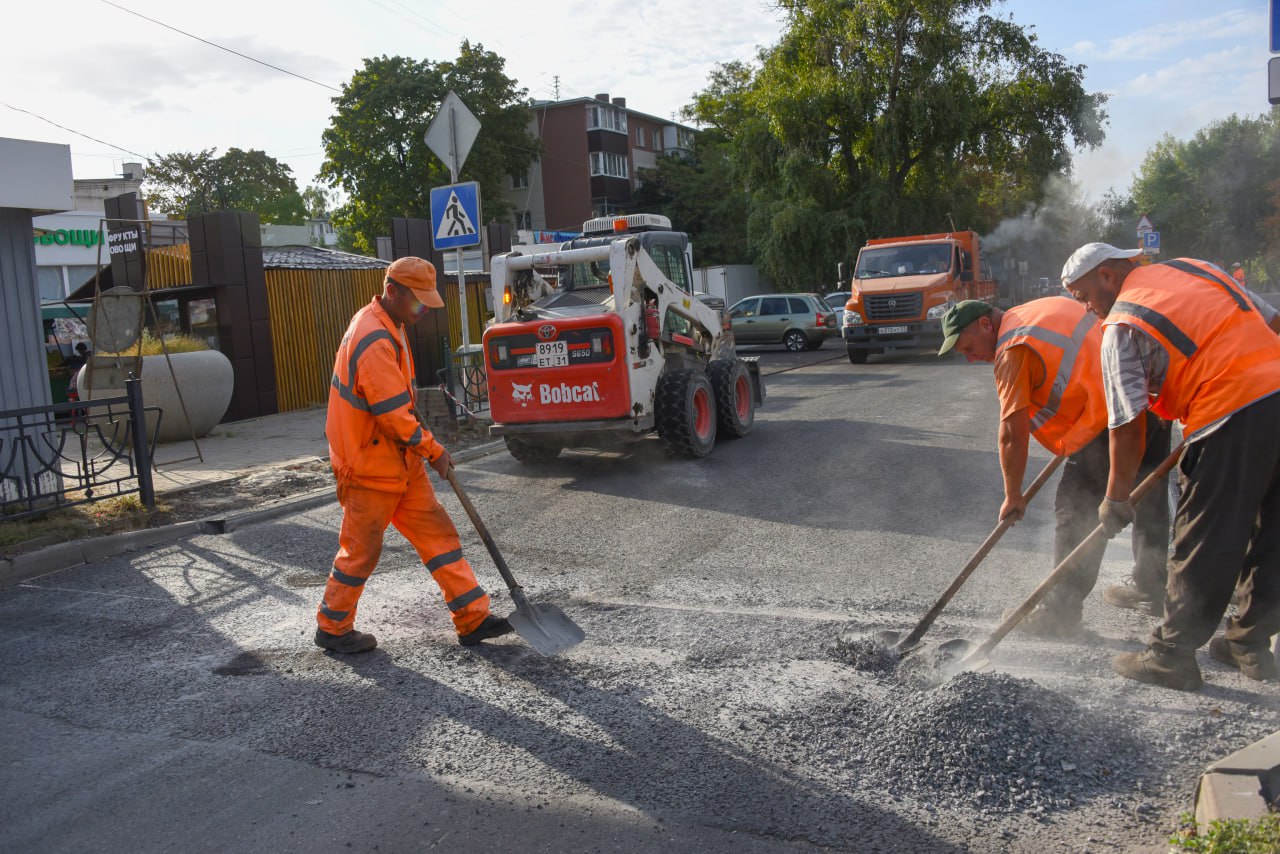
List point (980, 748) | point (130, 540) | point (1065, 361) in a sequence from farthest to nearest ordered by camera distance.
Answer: point (130, 540) < point (1065, 361) < point (980, 748)

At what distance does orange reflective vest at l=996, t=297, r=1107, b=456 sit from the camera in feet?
14.2

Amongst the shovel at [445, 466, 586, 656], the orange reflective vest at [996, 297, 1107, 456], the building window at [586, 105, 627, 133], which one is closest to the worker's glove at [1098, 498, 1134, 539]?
the orange reflective vest at [996, 297, 1107, 456]

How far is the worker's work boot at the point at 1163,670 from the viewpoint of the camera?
153 inches

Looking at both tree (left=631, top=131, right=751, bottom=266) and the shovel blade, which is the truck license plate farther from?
tree (left=631, top=131, right=751, bottom=266)

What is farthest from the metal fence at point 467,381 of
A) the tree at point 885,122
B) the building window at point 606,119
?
the building window at point 606,119

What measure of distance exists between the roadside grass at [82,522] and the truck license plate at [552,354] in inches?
135

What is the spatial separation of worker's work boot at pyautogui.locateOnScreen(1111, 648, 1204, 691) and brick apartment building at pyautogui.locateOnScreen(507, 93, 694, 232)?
4746cm

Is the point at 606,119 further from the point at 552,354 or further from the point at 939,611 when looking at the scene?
the point at 939,611

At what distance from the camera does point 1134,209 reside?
259ft

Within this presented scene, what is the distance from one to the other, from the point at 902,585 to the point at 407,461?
2695 mm

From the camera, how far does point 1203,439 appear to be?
3758mm

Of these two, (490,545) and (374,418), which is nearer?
(374,418)

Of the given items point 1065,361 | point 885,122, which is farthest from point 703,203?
point 1065,361

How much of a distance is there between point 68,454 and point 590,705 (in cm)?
665
